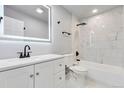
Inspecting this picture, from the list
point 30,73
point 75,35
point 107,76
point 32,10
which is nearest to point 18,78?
point 30,73

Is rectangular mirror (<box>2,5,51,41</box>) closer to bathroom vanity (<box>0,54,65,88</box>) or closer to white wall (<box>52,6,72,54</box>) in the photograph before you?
white wall (<box>52,6,72,54</box>)

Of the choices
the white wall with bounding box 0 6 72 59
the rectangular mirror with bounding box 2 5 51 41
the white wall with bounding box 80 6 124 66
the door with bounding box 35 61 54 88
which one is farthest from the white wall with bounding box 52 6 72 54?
the door with bounding box 35 61 54 88

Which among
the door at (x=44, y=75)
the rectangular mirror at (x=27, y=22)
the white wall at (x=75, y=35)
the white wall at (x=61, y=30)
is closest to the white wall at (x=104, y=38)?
the white wall at (x=75, y=35)

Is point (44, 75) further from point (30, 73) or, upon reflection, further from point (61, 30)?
point (61, 30)

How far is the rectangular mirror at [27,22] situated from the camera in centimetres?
125

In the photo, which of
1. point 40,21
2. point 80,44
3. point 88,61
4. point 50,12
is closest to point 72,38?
point 80,44

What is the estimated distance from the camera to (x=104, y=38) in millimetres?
2674

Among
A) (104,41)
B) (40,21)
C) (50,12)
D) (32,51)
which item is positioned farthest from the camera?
(104,41)

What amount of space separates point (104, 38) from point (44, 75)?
92.6 inches

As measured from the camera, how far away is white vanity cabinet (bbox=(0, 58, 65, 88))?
750 millimetres

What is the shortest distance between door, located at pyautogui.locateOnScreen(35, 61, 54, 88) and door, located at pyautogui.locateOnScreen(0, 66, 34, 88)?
85 millimetres

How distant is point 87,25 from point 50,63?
2448 millimetres

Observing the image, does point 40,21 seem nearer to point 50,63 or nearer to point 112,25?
point 50,63

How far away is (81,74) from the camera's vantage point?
2.05 meters
